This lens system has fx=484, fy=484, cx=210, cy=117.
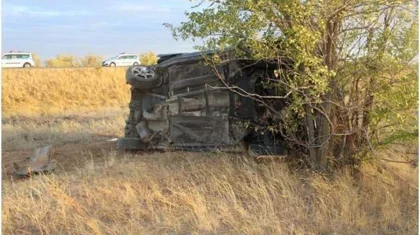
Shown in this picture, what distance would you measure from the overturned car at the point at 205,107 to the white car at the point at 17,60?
107 feet

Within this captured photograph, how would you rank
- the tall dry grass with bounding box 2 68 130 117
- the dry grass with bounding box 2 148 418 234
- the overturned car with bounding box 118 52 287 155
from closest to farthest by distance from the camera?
the dry grass with bounding box 2 148 418 234 → the overturned car with bounding box 118 52 287 155 → the tall dry grass with bounding box 2 68 130 117

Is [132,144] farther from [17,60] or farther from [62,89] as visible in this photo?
[17,60]

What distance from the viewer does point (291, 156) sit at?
8.02 meters

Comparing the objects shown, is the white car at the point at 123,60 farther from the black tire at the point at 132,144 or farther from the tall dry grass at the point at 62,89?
the black tire at the point at 132,144

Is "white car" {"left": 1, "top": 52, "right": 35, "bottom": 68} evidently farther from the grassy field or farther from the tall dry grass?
the grassy field

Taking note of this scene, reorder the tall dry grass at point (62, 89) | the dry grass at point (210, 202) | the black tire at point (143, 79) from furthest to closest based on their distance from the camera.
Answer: the tall dry grass at point (62, 89) → the black tire at point (143, 79) → the dry grass at point (210, 202)

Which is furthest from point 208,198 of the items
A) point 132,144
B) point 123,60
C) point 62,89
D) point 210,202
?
point 123,60

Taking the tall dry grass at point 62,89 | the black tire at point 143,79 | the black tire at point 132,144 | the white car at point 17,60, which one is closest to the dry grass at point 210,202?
the black tire at point 132,144

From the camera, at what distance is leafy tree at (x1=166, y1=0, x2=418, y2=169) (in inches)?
232

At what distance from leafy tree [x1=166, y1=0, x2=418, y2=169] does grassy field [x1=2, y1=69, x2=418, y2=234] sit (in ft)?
2.52

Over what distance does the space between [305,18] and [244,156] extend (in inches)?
117

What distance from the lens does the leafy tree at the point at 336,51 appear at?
5.88 meters

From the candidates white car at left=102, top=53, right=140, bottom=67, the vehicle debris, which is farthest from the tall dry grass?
the vehicle debris

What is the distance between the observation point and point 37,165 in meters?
8.87
